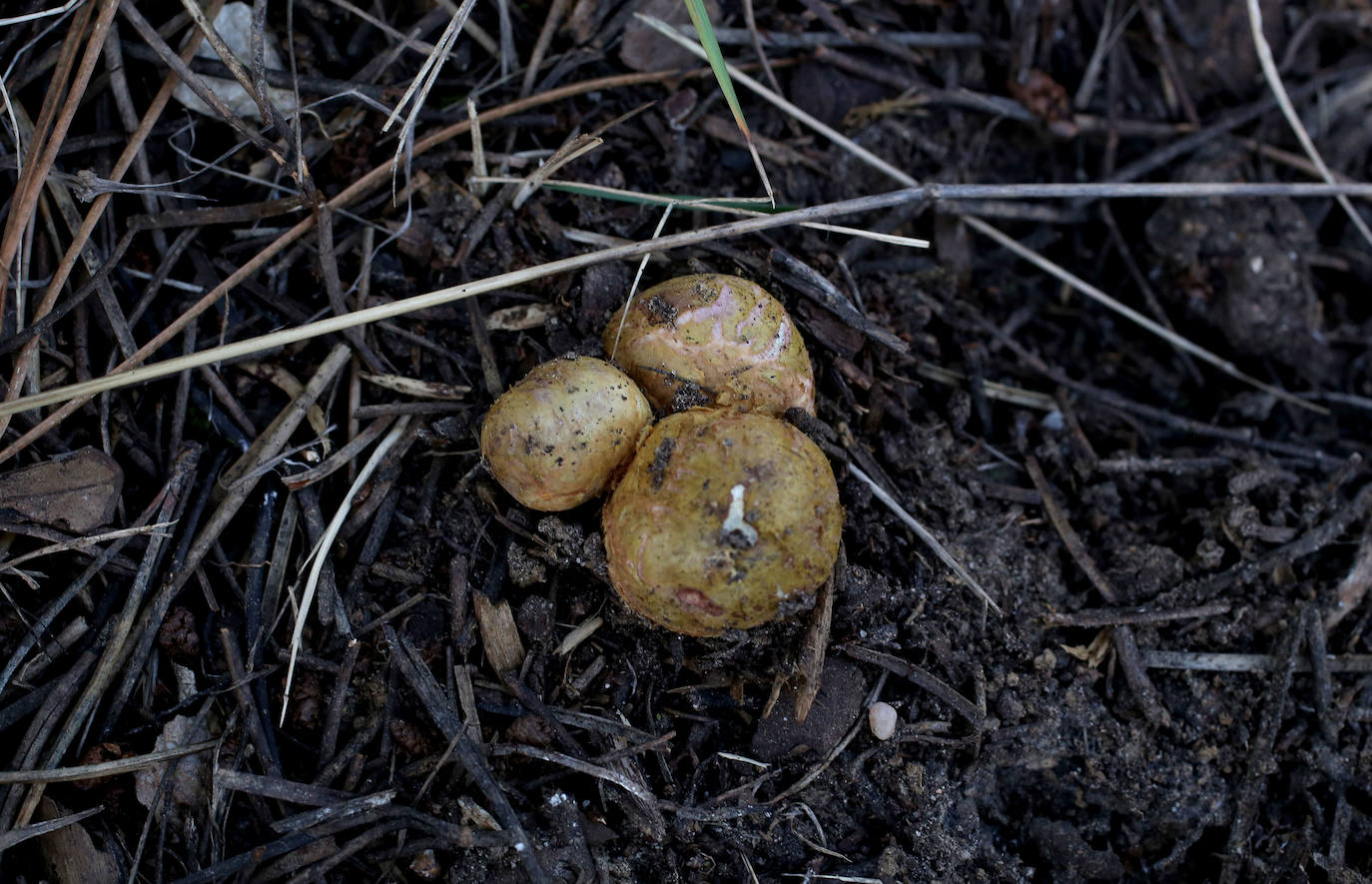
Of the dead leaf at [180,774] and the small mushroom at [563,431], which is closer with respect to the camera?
the small mushroom at [563,431]

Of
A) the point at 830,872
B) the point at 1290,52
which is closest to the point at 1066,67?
the point at 1290,52

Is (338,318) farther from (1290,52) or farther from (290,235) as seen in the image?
(1290,52)

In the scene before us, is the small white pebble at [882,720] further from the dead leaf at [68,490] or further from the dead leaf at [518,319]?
the dead leaf at [68,490]

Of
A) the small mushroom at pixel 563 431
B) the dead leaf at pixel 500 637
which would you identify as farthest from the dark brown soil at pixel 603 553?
the small mushroom at pixel 563 431

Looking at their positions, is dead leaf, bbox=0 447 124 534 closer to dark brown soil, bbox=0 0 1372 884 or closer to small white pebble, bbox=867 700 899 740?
dark brown soil, bbox=0 0 1372 884

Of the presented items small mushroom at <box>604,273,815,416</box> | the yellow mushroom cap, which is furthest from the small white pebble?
small mushroom at <box>604,273,815,416</box>

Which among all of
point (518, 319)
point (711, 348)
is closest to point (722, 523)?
point (711, 348)
